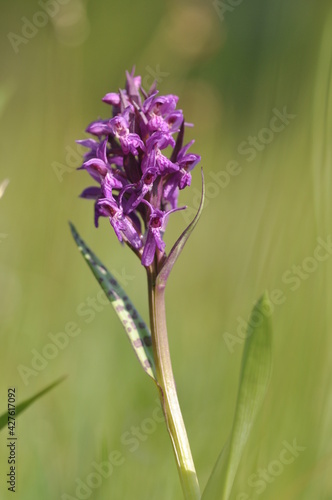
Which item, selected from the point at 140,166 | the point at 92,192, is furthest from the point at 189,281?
the point at 140,166

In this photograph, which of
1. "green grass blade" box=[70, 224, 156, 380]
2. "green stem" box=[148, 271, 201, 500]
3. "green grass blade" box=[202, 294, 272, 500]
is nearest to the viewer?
"green grass blade" box=[202, 294, 272, 500]

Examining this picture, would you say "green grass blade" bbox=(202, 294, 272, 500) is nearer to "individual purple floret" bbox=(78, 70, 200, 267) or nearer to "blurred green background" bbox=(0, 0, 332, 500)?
"blurred green background" bbox=(0, 0, 332, 500)

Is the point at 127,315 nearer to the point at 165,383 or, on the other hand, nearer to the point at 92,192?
the point at 165,383

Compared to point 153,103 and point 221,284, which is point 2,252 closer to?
point 221,284

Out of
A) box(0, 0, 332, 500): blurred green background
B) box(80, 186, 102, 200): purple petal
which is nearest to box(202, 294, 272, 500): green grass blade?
box(0, 0, 332, 500): blurred green background

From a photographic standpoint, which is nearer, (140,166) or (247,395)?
(247,395)

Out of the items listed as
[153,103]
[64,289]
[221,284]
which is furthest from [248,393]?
[221,284]

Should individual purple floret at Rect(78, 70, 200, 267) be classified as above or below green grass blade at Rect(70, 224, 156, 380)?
above
